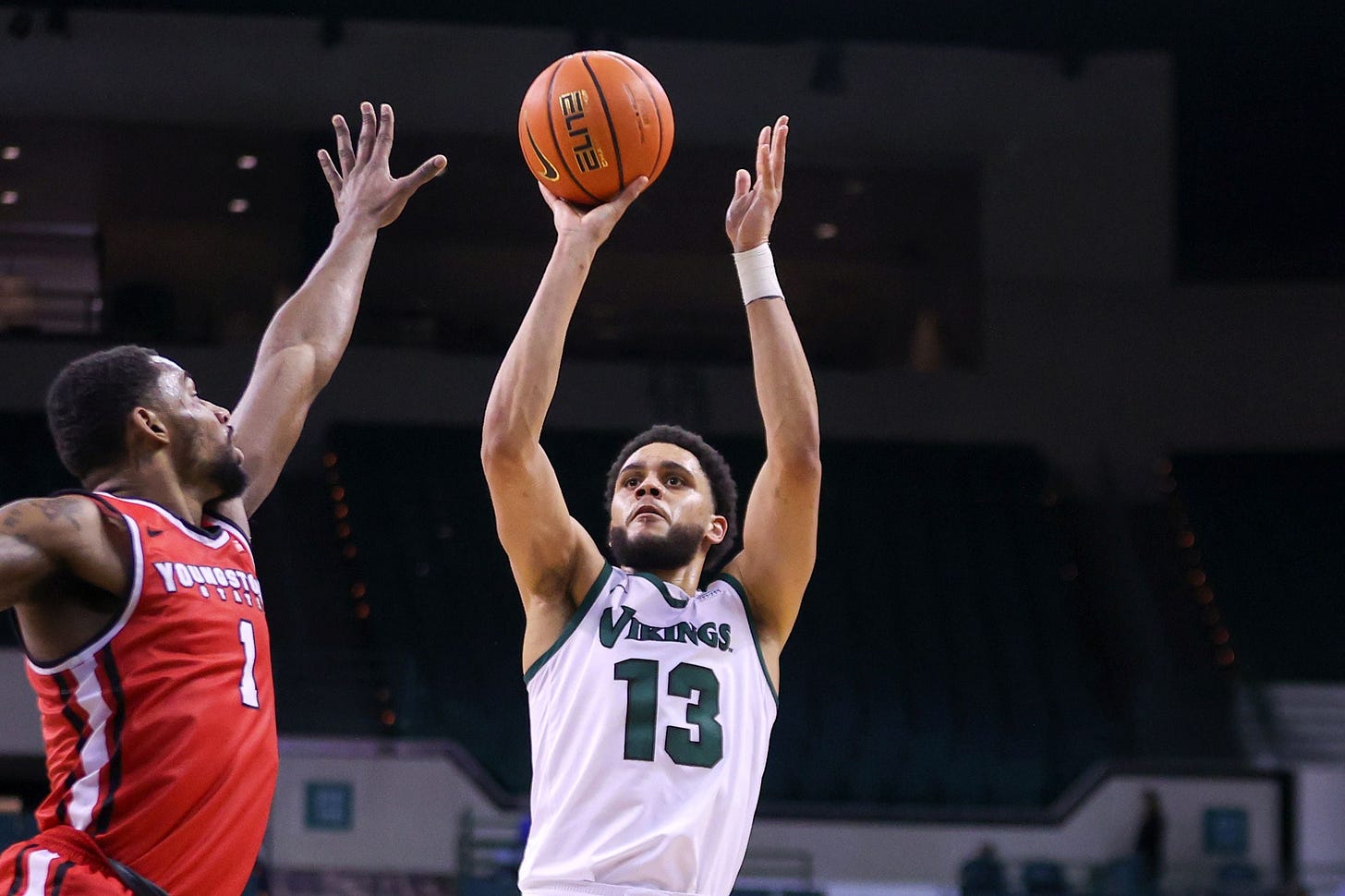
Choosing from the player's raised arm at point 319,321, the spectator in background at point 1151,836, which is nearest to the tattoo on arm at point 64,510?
the player's raised arm at point 319,321

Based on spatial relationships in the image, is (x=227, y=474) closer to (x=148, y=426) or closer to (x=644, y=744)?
(x=148, y=426)

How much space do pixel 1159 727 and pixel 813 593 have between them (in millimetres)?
3645

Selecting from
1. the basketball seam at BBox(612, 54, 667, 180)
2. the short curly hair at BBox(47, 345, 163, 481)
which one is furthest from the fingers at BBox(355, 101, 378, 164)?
the short curly hair at BBox(47, 345, 163, 481)

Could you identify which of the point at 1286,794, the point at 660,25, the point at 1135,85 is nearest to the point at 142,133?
the point at 660,25

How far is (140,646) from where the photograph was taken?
8.39 ft

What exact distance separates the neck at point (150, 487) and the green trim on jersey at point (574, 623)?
83 cm

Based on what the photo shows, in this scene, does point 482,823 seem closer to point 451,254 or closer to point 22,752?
point 22,752

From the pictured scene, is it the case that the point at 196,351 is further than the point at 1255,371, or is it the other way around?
the point at 1255,371

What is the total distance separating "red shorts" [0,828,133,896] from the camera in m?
2.45

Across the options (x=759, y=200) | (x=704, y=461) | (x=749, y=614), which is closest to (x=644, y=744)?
(x=749, y=614)

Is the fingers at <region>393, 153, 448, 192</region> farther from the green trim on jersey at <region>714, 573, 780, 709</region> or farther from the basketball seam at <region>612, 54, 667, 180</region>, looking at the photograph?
the green trim on jersey at <region>714, 573, 780, 709</region>

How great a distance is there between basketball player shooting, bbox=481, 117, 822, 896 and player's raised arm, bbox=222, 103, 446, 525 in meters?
0.43

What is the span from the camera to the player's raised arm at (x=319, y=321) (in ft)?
10.7

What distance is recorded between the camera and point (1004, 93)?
16.7 m
